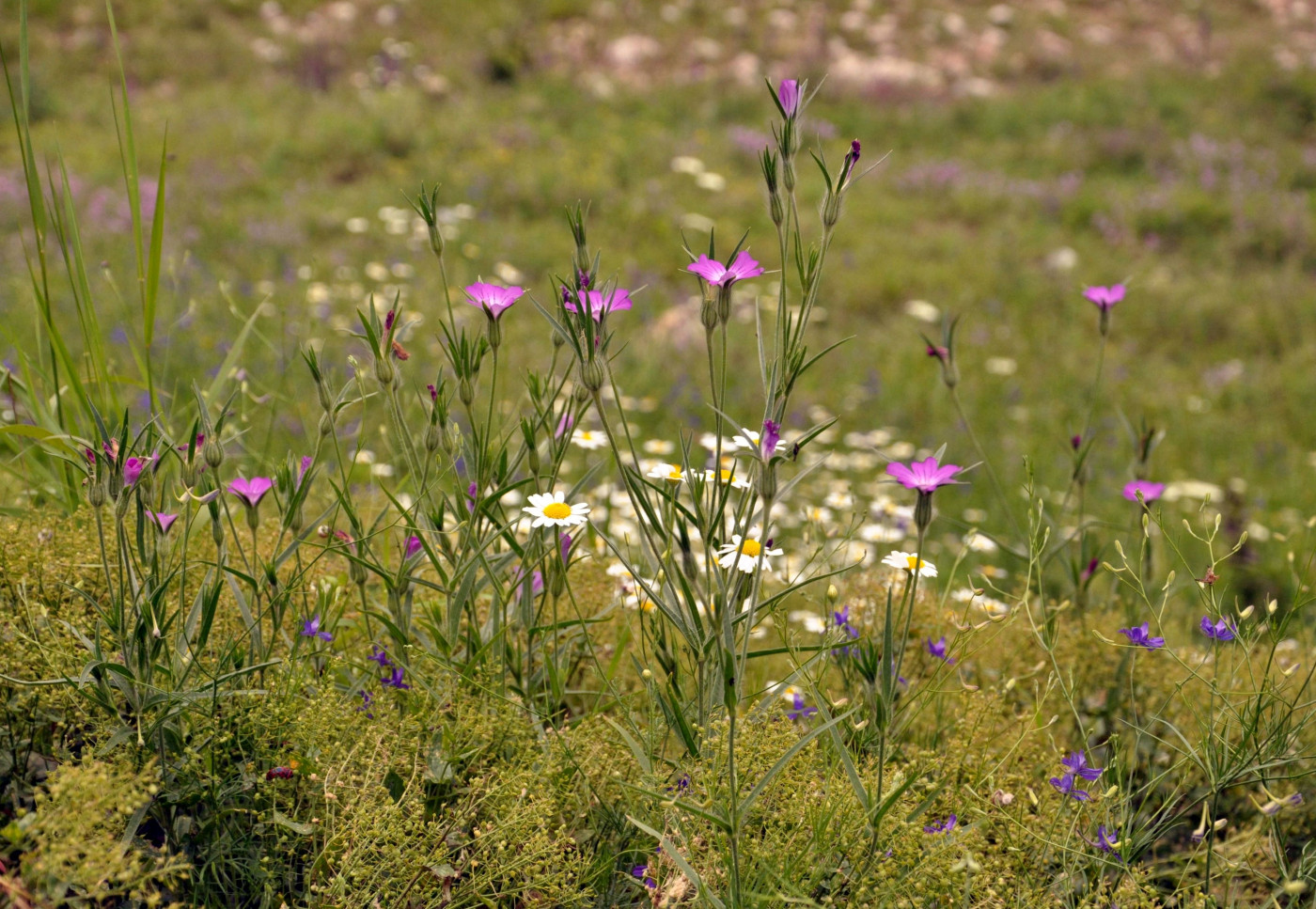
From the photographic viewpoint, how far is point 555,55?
9.62m

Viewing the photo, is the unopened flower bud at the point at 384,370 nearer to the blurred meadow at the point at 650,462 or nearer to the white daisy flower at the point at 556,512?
the blurred meadow at the point at 650,462

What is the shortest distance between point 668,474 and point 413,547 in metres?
0.37

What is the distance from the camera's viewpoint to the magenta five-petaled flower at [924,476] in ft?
3.55

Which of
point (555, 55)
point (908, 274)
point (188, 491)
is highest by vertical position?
point (188, 491)

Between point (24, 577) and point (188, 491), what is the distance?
0.35m

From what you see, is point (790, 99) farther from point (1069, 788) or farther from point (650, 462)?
point (650, 462)

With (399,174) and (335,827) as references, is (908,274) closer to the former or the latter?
(399,174)

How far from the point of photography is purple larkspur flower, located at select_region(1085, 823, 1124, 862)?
44.5 inches

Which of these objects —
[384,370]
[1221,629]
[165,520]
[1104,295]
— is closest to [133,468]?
[165,520]

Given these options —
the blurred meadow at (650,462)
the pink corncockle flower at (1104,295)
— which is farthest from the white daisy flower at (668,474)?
the pink corncockle flower at (1104,295)

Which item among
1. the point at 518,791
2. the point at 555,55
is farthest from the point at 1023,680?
the point at 555,55

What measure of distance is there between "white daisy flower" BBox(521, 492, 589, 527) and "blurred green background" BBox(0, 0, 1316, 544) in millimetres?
836

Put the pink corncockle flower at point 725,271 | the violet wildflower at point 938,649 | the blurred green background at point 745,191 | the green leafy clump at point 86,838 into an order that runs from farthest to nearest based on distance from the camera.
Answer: the blurred green background at point 745,191, the violet wildflower at point 938,649, the pink corncockle flower at point 725,271, the green leafy clump at point 86,838

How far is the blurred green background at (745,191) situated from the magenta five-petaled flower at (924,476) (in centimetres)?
114
